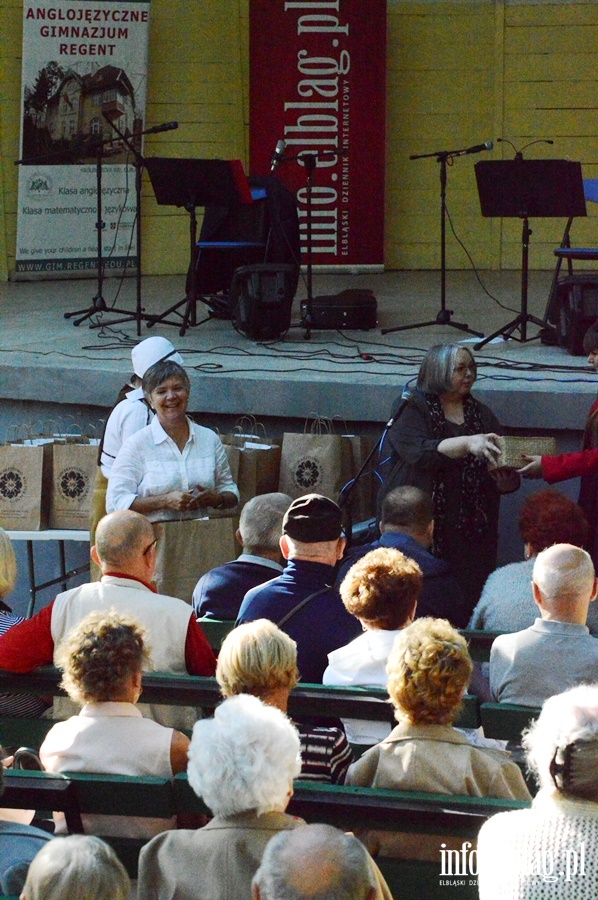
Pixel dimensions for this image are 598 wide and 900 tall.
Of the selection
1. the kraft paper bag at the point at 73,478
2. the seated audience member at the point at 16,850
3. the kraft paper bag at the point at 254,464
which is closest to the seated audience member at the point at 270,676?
the seated audience member at the point at 16,850

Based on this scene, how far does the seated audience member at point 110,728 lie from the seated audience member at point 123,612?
0.47 meters

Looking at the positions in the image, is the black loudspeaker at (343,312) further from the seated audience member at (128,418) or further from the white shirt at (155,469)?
the white shirt at (155,469)

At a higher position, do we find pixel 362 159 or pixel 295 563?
pixel 362 159

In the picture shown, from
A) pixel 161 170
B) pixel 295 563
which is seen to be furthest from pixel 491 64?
pixel 295 563

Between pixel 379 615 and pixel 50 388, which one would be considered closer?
pixel 379 615

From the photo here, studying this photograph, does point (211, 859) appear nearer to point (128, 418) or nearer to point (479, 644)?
point (479, 644)

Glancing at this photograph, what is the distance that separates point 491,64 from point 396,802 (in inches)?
368

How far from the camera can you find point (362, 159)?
1015 cm

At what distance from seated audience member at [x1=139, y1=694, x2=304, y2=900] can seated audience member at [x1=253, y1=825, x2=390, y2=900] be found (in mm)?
260

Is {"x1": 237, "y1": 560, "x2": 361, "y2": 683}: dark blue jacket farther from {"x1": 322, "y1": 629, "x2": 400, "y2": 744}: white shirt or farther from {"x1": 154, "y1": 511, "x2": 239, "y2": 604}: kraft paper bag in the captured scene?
{"x1": 154, "y1": 511, "x2": 239, "y2": 604}: kraft paper bag

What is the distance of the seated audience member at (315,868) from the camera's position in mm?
1634

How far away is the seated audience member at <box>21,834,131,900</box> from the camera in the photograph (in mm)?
1645

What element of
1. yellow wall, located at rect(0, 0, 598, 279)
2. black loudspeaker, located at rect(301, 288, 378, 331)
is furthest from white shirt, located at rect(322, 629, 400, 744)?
yellow wall, located at rect(0, 0, 598, 279)

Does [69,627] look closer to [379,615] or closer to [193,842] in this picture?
[379,615]
